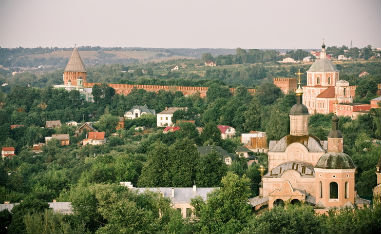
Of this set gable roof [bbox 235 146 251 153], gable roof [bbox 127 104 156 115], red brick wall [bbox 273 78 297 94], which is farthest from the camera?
red brick wall [bbox 273 78 297 94]

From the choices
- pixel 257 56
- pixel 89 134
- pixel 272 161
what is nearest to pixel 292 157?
pixel 272 161

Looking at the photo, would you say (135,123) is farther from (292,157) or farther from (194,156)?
(292,157)

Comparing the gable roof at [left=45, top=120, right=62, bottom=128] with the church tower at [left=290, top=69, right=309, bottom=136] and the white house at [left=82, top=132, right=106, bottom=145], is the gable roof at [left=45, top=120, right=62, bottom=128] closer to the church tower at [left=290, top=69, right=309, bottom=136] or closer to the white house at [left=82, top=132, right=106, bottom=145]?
the white house at [left=82, top=132, right=106, bottom=145]

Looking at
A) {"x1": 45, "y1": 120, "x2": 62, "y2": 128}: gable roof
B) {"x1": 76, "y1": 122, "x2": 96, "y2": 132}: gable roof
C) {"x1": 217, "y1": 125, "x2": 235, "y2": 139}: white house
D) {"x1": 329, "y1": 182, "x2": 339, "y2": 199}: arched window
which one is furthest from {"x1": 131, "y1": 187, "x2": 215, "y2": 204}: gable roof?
{"x1": 45, "y1": 120, "x2": 62, "y2": 128}: gable roof

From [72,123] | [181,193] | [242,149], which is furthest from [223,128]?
[181,193]

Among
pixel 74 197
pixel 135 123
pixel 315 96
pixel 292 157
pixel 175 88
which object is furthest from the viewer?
pixel 175 88

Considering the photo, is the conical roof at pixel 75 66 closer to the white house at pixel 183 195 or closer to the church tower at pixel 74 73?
the church tower at pixel 74 73
